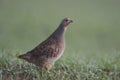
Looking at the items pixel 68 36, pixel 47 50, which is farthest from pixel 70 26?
pixel 47 50

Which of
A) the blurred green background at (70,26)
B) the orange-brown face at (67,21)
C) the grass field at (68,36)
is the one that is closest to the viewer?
Result: the grass field at (68,36)

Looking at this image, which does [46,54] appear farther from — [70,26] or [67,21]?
[70,26]

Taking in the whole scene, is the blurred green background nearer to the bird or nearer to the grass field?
the grass field

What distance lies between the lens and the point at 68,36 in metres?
18.4

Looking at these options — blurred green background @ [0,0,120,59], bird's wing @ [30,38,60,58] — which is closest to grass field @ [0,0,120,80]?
blurred green background @ [0,0,120,59]

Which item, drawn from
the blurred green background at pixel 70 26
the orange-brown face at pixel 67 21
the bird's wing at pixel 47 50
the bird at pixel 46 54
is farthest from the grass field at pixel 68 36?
the orange-brown face at pixel 67 21

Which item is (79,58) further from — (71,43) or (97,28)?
(97,28)

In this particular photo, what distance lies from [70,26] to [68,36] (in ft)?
4.75

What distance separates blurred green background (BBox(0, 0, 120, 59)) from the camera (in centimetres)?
1695

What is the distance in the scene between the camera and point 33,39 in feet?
56.1

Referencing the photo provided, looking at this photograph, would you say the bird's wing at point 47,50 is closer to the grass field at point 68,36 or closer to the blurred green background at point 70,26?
the grass field at point 68,36

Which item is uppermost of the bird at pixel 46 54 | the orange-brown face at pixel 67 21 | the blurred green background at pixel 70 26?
the blurred green background at pixel 70 26

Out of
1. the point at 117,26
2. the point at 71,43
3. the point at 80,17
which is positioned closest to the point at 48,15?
the point at 80,17

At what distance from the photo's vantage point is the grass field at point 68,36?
33.6 feet
